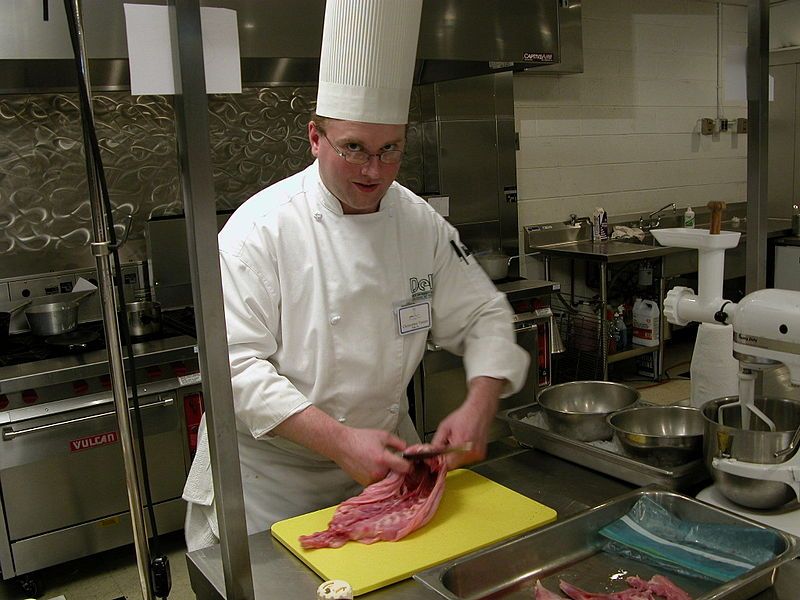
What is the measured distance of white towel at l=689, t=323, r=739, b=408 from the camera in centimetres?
182

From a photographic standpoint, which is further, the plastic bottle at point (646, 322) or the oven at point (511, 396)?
the plastic bottle at point (646, 322)

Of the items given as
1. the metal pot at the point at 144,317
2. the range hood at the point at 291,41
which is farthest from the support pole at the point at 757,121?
the metal pot at the point at 144,317

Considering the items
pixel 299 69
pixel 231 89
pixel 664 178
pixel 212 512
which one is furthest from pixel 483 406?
pixel 664 178

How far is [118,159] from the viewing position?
3.76m

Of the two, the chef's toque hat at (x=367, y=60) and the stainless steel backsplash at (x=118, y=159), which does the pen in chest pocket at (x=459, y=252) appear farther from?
the stainless steel backsplash at (x=118, y=159)

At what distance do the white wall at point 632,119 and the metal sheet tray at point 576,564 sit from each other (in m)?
4.08

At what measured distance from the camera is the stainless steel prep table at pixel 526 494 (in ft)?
4.22

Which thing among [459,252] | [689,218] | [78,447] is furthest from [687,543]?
[689,218]

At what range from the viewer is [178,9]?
0.98 metres

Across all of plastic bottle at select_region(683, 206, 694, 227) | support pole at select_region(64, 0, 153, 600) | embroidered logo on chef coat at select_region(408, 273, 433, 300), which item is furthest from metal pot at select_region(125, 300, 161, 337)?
plastic bottle at select_region(683, 206, 694, 227)

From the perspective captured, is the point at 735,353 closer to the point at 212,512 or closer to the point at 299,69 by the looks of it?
the point at 212,512

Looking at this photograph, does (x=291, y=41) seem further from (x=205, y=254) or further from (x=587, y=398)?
(x=205, y=254)

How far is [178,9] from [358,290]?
96 cm

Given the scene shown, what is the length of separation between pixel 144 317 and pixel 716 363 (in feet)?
8.02
